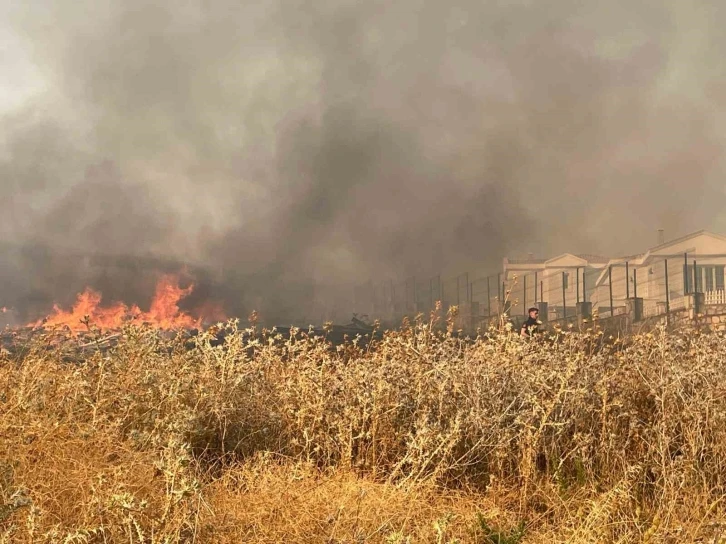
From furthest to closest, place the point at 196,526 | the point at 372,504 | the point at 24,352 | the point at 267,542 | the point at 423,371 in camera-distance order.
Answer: the point at 24,352, the point at 423,371, the point at 372,504, the point at 267,542, the point at 196,526

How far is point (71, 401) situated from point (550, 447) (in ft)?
10.5

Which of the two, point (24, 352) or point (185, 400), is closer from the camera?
point (185, 400)

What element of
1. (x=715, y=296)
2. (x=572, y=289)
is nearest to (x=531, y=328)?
(x=715, y=296)

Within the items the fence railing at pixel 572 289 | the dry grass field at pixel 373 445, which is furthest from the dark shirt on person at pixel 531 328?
the fence railing at pixel 572 289

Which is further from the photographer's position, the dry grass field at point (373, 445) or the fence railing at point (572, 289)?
the fence railing at point (572, 289)

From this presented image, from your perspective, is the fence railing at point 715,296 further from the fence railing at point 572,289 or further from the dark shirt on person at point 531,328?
the dark shirt on person at point 531,328

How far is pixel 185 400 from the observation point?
4.87 m

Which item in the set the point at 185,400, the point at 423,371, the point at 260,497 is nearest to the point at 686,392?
the point at 423,371

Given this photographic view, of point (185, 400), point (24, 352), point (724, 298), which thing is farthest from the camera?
point (724, 298)

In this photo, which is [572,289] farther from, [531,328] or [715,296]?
[531,328]

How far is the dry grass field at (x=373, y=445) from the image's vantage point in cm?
336

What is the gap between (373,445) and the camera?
4.50 m

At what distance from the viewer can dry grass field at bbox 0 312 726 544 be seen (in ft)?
11.0

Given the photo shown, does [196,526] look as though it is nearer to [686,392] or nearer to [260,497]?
[260,497]
